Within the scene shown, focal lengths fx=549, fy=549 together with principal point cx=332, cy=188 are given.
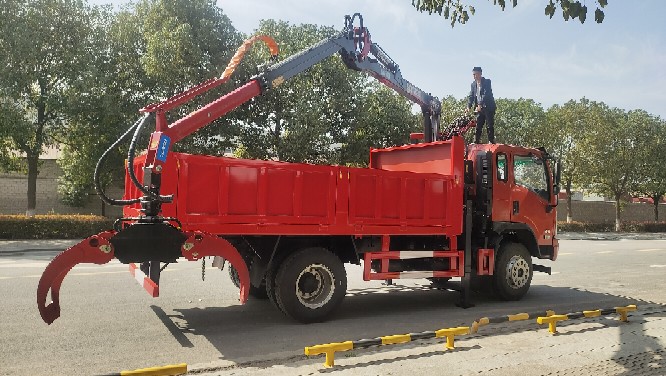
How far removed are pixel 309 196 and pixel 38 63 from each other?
22.0 m

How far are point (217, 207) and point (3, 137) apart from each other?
69.4 ft

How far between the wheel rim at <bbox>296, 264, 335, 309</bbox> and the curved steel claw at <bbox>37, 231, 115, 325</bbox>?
244 centimetres

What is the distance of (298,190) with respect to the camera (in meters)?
6.93

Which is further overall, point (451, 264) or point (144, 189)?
point (451, 264)

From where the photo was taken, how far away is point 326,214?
7164 mm

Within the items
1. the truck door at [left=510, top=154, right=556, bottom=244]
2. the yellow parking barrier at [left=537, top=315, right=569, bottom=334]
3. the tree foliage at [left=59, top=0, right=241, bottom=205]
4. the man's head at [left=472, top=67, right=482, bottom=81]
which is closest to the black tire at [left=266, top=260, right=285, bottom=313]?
the yellow parking barrier at [left=537, top=315, right=569, bottom=334]

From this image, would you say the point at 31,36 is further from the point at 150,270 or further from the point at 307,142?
the point at 150,270

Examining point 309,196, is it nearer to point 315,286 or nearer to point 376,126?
point 315,286

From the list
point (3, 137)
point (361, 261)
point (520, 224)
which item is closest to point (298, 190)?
point (361, 261)

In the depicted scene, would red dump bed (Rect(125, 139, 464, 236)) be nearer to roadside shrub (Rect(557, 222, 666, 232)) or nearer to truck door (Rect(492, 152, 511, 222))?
truck door (Rect(492, 152, 511, 222))

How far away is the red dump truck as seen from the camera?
596 cm

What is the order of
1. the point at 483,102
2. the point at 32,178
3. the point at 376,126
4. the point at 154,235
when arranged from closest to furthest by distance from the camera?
the point at 154,235, the point at 483,102, the point at 32,178, the point at 376,126

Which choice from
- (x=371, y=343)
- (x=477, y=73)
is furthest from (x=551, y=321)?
(x=477, y=73)

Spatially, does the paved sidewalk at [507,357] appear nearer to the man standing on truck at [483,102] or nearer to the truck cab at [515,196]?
the truck cab at [515,196]
